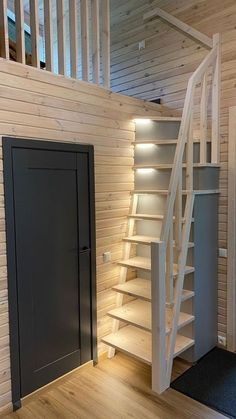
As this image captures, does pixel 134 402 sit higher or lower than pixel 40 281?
lower

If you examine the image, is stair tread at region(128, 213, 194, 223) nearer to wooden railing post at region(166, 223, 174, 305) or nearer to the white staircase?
the white staircase

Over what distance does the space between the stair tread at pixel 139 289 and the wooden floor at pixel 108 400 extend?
0.69 meters

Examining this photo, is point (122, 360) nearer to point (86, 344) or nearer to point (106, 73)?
point (86, 344)

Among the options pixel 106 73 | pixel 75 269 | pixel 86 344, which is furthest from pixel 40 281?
pixel 106 73

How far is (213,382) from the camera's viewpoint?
2.71m

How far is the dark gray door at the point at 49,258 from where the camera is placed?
2.41m

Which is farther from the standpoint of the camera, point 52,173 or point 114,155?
point 114,155

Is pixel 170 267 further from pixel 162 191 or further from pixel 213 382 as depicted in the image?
pixel 213 382

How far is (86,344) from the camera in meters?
2.91

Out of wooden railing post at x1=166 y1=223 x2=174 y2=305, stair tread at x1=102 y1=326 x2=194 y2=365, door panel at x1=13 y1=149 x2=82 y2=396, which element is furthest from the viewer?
stair tread at x1=102 y1=326 x2=194 y2=365

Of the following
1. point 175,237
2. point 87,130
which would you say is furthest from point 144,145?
point 175,237

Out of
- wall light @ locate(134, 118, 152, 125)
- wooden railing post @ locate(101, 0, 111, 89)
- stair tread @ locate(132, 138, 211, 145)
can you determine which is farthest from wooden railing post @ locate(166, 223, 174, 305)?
wooden railing post @ locate(101, 0, 111, 89)

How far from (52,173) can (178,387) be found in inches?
79.3

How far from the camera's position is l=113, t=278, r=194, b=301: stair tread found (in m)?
2.81
